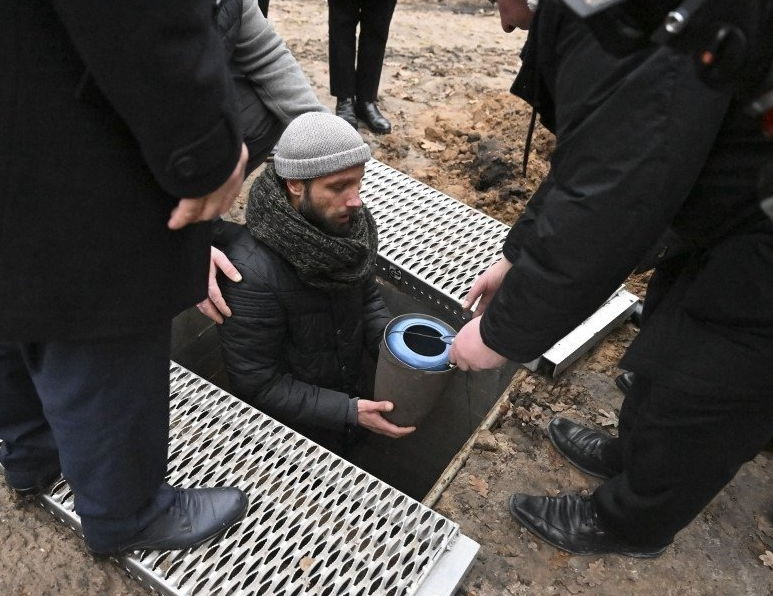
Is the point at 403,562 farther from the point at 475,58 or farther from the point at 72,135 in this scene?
the point at 475,58

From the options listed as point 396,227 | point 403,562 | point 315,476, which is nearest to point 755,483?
point 403,562

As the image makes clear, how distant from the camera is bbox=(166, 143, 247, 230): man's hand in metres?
1.27

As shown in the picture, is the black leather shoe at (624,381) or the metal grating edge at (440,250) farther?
the metal grating edge at (440,250)

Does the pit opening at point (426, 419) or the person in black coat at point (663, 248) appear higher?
the person in black coat at point (663, 248)

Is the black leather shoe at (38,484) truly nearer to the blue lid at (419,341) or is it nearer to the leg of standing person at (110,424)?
the leg of standing person at (110,424)

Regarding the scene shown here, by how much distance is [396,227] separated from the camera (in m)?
3.35

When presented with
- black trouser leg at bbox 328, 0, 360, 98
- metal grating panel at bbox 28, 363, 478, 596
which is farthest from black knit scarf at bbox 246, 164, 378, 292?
black trouser leg at bbox 328, 0, 360, 98

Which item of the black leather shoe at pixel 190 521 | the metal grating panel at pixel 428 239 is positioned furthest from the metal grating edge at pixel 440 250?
the black leather shoe at pixel 190 521

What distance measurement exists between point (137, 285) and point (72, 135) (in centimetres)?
33

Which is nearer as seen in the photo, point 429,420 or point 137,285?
point 137,285

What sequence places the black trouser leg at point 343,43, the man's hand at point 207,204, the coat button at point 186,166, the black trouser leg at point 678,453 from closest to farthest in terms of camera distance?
the coat button at point 186,166 → the man's hand at point 207,204 → the black trouser leg at point 678,453 → the black trouser leg at point 343,43

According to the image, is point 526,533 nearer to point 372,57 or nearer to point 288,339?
point 288,339

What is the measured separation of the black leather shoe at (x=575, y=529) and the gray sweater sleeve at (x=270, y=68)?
1.62m

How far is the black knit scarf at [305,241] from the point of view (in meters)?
2.40
